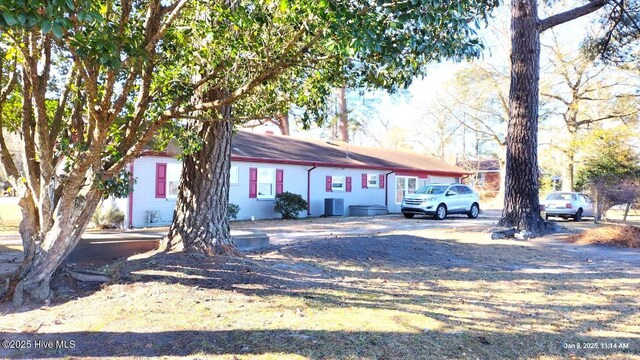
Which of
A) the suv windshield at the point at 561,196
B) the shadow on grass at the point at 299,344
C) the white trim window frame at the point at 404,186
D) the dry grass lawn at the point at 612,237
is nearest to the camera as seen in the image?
the shadow on grass at the point at 299,344

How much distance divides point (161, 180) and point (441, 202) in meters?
11.9

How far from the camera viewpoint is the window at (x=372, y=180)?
25092 millimetres

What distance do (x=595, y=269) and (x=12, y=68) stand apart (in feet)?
32.8

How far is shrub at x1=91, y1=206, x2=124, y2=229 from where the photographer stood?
→ 15.6 metres

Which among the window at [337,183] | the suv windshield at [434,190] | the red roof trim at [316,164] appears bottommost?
the suv windshield at [434,190]

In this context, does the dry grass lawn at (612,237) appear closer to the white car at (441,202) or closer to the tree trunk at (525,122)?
the tree trunk at (525,122)

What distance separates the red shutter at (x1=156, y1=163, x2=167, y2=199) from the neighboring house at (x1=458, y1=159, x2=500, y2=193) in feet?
113

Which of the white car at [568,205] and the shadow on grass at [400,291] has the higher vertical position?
the white car at [568,205]

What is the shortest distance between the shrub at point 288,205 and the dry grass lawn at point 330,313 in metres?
11.9

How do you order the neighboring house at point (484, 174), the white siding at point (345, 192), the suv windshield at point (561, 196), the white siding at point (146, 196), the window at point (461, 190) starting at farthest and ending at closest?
1. the neighboring house at point (484, 174)
2. the suv windshield at point (561, 196)
3. the white siding at point (345, 192)
4. the window at point (461, 190)
5. the white siding at point (146, 196)

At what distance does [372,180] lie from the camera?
25328mm

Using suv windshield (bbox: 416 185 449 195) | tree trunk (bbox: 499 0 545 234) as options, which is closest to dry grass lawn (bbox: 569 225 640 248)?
tree trunk (bbox: 499 0 545 234)

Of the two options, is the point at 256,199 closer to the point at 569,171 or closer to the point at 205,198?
the point at 205,198

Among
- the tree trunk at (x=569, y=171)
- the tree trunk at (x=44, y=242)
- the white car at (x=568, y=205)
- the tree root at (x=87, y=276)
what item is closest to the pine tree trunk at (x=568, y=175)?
the tree trunk at (x=569, y=171)
